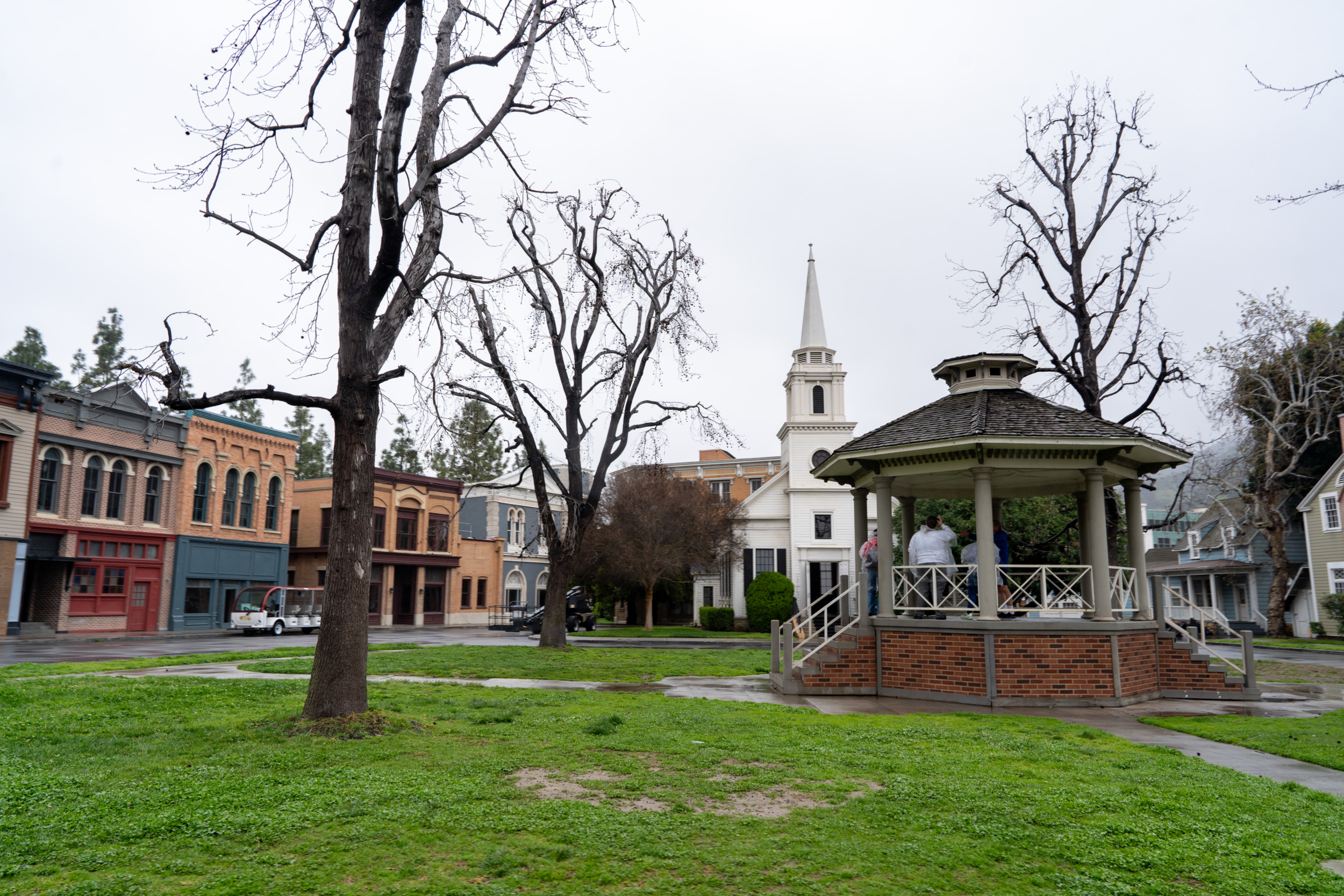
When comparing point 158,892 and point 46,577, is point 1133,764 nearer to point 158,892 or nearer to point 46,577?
point 158,892

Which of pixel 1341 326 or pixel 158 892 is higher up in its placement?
pixel 1341 326

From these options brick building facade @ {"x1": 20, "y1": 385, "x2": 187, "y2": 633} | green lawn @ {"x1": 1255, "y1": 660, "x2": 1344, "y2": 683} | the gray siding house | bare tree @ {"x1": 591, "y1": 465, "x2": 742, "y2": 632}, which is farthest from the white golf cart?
the gray siding house

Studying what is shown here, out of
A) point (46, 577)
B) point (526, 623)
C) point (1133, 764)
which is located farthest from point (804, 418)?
point (1133, 764)

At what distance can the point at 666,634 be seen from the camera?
120 ft

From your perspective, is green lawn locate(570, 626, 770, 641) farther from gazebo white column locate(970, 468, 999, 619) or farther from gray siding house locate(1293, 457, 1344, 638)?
gray siding house locate(1293, 457, 1344, 638)

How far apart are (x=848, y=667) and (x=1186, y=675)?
17.5ft

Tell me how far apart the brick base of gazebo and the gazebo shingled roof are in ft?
8.89

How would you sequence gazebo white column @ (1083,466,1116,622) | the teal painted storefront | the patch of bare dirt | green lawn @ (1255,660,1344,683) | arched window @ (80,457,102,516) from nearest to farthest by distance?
1. the patch of bare dirt
2. gazebo white column @ (1083,466,1116,622)
3. green lawn @ (1255,660,1344,683)
4. arched window @ (80,457,102,516)
5. the teal painted storefront

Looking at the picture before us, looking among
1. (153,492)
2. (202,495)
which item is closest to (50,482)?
(153,492)

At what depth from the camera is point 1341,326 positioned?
3953 cm

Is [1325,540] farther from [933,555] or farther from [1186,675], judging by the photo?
[933,555]

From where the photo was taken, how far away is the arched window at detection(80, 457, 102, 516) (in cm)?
Answer: 3428

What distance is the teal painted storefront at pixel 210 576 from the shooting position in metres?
37.7

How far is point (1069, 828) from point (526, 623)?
3605 cm
